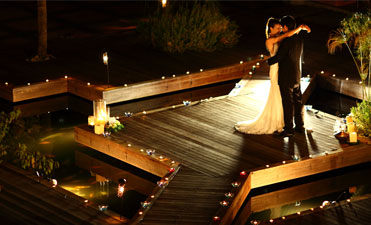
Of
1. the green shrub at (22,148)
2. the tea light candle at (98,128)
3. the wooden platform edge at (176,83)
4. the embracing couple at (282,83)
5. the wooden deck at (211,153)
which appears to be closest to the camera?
the wooden deck at (211,153)

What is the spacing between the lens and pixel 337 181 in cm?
1041

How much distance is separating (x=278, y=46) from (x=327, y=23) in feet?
20.8

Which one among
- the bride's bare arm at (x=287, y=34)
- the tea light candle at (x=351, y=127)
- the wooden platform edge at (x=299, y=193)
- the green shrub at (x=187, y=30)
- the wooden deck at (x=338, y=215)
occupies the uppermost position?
the bride's bare arm at (x=287, y=34)

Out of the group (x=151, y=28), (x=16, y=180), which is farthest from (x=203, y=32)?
(x=16, y=180)

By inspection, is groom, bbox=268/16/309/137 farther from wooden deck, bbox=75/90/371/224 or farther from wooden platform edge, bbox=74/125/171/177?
wooden platform edge, bbox=74/125/171/177

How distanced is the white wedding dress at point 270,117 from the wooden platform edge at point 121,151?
136cm

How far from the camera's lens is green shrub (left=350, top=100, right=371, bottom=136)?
1072cm

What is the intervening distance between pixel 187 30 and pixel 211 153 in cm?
446

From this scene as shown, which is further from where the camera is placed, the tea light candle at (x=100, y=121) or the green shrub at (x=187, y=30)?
the green shrub at (x=187, y=30)

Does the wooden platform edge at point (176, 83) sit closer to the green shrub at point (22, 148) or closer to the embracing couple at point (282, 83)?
the green shrub at point (22, 148)

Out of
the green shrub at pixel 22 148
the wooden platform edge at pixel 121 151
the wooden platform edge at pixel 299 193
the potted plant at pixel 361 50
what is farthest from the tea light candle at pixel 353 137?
the green shrub at pixel 22 148

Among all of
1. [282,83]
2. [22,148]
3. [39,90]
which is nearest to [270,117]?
[282,83]

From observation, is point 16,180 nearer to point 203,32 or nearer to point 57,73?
point 57,73

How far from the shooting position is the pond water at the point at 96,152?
9.93 metres
